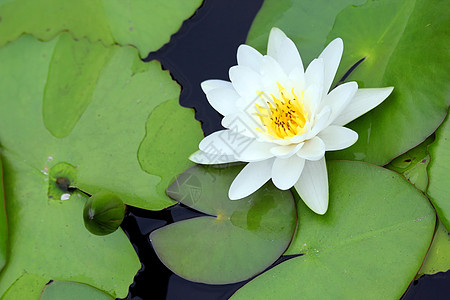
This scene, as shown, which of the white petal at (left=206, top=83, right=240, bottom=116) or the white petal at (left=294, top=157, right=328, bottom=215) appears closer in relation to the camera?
the white petal at (left=294, top=157, right=328, bottom=215)

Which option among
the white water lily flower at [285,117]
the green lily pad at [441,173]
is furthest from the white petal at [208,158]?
the green lily pad at [441,173]

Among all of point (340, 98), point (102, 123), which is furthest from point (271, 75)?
point (102, 123)

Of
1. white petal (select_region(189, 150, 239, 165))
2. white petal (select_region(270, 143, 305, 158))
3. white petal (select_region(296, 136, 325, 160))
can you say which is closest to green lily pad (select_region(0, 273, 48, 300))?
white petal (select_region(189, 150, 239, 165))

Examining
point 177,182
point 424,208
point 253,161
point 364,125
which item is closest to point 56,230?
point 177,182

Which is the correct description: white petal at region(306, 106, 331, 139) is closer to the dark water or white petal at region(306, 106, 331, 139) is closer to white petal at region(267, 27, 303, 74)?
white petal at region(267, 27, 303, 74)

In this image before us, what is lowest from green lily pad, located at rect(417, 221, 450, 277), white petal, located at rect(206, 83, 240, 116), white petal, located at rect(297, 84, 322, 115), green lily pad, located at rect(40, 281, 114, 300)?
green lily pad, located at rect(417, 221, 450, 277)

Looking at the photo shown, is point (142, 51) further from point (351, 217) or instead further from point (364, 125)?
point (351, 217)

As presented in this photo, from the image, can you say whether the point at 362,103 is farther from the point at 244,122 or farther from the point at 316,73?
the point at 244,122
